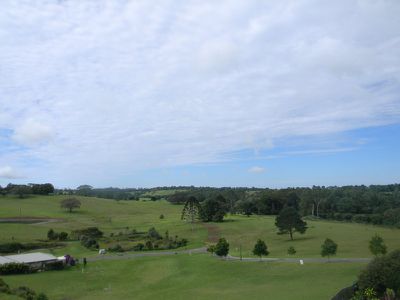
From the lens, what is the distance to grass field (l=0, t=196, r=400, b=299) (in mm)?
37125

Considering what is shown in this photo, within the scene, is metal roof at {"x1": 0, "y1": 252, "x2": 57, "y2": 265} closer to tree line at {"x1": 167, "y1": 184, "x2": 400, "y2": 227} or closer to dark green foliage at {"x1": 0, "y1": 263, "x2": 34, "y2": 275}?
dark green foliage at {"x1": 0, "y1": 263, "x2": 34, "y2": 275}

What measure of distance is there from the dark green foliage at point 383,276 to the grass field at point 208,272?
15.8 feet

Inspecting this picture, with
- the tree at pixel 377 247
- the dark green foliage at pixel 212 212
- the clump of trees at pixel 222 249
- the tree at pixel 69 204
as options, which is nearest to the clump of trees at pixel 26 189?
the tree at pixel 69 204

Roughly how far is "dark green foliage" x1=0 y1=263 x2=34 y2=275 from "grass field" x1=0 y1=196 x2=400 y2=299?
2728 millimetres

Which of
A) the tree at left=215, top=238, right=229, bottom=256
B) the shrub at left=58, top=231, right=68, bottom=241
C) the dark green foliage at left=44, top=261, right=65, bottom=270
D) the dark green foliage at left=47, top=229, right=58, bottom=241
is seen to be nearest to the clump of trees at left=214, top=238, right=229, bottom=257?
the tree at left=215, top=238, right=229, bottom=256

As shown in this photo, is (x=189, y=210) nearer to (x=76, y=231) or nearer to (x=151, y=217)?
(x=151, y=217)

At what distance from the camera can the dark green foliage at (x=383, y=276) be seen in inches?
1013

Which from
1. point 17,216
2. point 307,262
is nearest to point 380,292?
point 307,262

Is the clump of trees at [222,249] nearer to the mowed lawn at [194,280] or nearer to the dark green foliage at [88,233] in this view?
the mowed lawn at [194,280]

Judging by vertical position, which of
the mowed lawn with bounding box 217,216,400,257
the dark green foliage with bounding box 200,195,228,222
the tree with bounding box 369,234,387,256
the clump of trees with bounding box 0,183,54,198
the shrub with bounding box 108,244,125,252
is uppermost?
the clump of trees with bounding box 0,183,54,198

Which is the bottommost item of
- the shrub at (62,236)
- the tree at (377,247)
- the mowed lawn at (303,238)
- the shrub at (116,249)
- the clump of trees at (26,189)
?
the shrub at (116,249)

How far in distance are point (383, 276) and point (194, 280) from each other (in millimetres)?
23358

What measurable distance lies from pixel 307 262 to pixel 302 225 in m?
31.8

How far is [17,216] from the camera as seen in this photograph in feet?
358
